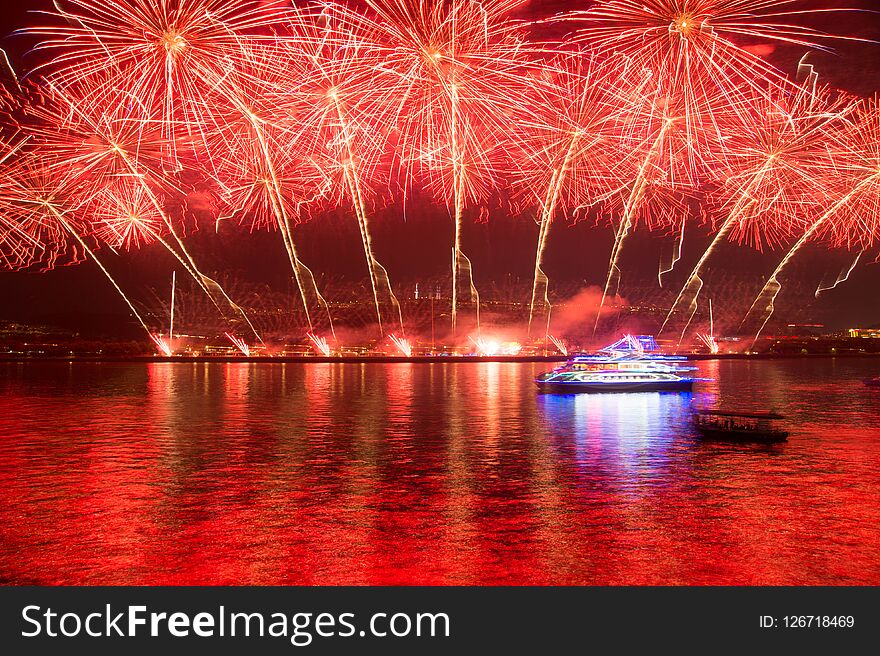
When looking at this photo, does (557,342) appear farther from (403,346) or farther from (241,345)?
(241,345)

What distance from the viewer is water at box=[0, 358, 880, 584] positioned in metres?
9.88

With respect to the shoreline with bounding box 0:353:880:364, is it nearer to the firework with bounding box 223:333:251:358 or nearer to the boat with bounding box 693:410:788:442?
the firework with bounding box 223:333:251:358

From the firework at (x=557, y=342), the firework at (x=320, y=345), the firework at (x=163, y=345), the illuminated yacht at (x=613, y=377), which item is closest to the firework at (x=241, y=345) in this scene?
the firework at (x=163, y=345)

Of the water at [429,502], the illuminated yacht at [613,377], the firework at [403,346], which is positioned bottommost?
the water at [429,502]

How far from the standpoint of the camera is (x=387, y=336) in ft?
576

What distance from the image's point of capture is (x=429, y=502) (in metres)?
14.2

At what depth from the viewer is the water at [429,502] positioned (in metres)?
9.88

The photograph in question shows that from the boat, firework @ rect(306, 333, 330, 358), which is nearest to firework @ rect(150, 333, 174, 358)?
firework @ rect(306, 333, 330, 358)

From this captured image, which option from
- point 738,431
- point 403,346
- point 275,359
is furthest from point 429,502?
point 403,346

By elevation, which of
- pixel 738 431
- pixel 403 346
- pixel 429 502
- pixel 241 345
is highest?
pixel 241 345

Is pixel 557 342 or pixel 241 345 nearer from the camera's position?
pixel 241 345

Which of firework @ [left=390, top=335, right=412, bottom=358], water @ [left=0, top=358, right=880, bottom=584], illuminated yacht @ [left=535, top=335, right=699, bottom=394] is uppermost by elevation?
firework @ [left=390, top=335, right=412, bottom=358]

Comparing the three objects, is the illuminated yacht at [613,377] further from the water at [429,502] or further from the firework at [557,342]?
the firework at [557,342]

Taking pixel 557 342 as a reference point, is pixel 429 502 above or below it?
below
